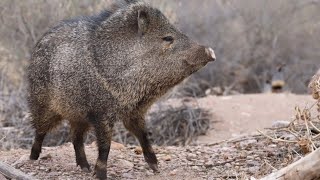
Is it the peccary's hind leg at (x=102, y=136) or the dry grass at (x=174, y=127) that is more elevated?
the dry grass at (x=174, y=127)

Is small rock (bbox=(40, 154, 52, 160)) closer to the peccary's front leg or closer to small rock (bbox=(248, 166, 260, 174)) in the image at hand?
the peccary's front leg

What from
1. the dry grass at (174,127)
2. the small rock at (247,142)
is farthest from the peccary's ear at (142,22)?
the dry grass at (174,127)

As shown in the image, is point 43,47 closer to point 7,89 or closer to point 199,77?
point 7,89

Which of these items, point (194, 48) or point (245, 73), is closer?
point (194, 48)

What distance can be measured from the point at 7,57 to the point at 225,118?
3421 millimetres

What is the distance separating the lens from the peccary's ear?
5.15m

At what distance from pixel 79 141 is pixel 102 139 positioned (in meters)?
0.67

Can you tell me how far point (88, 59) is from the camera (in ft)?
17.1

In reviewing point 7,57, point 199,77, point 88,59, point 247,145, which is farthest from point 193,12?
Answer: point 88,59

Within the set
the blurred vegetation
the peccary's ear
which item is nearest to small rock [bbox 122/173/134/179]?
the peccary's ear

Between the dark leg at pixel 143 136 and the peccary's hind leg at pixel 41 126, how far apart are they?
65 centimetres

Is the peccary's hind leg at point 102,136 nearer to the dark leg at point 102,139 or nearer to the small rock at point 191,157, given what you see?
the dark leg at point 102,139

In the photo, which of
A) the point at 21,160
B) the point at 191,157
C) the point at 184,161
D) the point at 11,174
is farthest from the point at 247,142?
the point at 11,174

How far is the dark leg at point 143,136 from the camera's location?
5.50 meters
